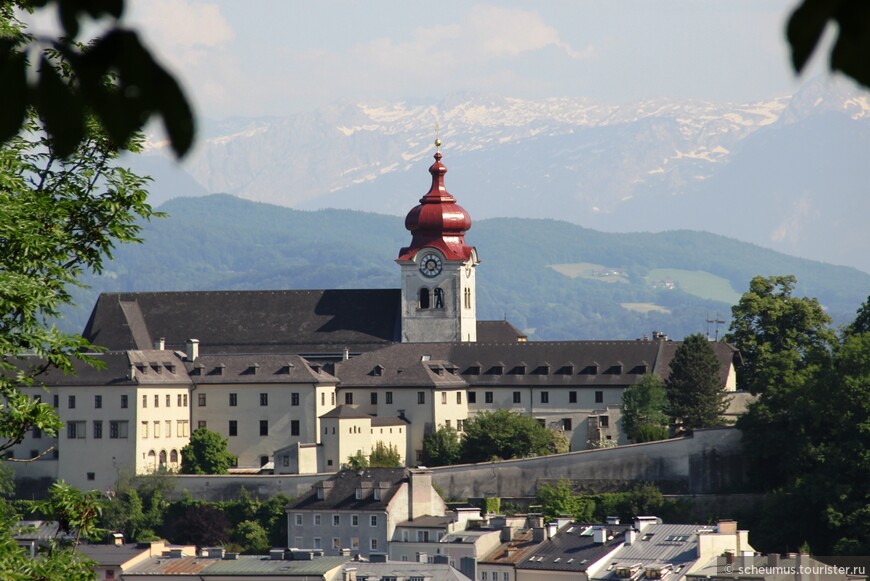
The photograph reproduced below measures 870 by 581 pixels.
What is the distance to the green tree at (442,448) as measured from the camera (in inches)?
3415

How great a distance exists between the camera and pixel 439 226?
329ft

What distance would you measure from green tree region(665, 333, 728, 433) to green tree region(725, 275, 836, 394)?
230cm

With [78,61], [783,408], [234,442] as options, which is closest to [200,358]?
[234,442]

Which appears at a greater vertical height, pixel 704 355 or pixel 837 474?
pixel 704 355

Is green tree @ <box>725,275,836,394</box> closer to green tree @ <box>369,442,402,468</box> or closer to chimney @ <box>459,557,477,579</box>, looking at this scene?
green tree @ <box>369,442,402,468</box>

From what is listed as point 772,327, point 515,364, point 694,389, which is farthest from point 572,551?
point 772,327

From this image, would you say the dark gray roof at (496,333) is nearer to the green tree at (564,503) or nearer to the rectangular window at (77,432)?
the green tree at (564,503)

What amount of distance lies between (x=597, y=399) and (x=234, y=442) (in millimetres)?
18293

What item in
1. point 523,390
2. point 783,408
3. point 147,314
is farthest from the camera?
point 147,314

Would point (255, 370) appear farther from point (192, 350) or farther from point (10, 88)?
point (10, 88)

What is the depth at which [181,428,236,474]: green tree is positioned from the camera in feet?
286

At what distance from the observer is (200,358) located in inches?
3684

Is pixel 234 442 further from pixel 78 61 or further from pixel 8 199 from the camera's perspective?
pixel 78 61

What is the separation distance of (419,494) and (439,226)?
76.9ft
